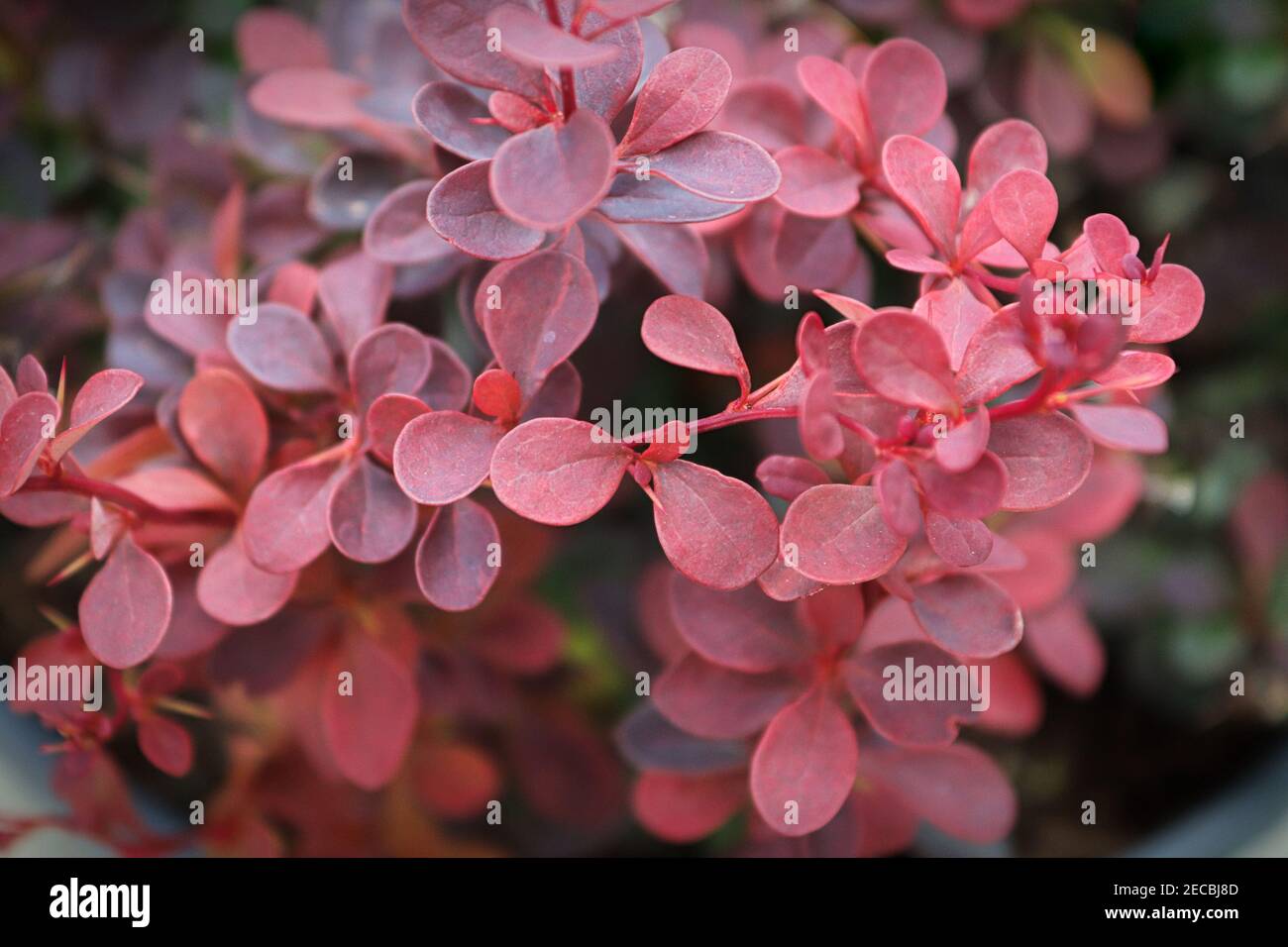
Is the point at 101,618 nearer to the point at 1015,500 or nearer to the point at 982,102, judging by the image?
the point at 1015,500

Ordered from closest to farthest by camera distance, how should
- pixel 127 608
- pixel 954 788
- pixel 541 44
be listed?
1. pixel 541 44
2. pixel 127 608
3. pixel 954 788

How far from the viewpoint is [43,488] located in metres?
0.40

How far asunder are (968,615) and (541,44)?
284 millimetres

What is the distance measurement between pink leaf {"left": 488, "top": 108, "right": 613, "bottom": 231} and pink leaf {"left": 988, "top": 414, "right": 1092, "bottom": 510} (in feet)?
0.56

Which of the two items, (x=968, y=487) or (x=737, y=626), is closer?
(x=968, y=487)

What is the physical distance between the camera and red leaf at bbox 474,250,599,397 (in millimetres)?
405

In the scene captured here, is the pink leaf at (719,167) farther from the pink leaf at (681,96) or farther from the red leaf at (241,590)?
the red leaf at (241,590)

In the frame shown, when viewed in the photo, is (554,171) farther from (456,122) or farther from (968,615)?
(968,615)

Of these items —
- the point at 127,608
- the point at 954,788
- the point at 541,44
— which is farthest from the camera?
the point at 954,788

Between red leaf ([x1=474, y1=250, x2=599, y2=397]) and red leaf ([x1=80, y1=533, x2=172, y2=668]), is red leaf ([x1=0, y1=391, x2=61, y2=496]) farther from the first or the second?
red leaf ([x1=474, y1=250, x2=599, y2=397])

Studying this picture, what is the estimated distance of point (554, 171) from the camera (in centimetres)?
34

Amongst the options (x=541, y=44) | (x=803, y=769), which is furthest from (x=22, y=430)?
(x=803, y=769)

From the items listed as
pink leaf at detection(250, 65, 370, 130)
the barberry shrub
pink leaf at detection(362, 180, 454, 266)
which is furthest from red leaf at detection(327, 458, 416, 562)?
pink leaf at detection(250, 65, 370, 130)
